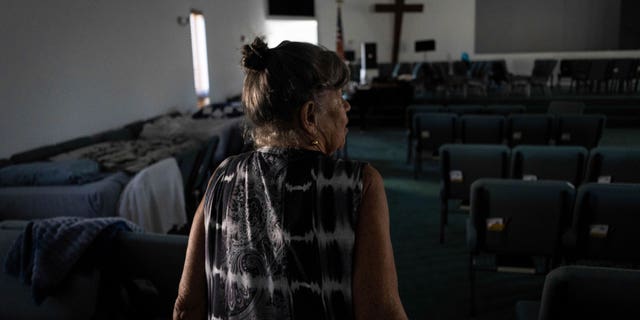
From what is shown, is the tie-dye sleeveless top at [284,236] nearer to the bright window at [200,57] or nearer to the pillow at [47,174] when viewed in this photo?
the pillow at [47,174]

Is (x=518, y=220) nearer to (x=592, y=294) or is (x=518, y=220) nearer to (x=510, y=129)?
(x=592, y=294)

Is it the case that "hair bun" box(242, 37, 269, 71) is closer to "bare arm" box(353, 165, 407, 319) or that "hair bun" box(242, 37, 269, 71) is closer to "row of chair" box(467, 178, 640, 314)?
"bare arm" box(353, 165, 407, 319)

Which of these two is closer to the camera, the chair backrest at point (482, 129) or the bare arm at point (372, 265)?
the bare arm at point (372, 265)

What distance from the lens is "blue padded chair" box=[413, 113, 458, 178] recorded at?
18.4 ft

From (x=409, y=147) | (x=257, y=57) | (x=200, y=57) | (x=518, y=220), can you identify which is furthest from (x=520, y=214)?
(x=200, y=57)

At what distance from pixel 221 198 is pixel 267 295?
23cm

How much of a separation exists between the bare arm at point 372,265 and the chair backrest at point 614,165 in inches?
115

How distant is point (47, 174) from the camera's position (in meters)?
4.02

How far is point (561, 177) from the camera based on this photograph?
3.64m

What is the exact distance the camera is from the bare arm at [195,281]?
3.92 feet

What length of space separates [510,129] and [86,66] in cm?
452

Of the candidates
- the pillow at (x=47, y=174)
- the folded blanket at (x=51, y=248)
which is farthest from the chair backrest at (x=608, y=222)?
the pillow at (x=47, y=174)

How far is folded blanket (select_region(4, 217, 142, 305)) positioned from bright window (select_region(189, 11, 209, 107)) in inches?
281

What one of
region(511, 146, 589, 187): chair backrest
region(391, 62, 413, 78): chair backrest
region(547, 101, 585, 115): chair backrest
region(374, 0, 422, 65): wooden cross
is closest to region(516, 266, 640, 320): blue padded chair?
region(511, 146, 589, 187): chair backrest
